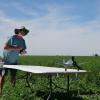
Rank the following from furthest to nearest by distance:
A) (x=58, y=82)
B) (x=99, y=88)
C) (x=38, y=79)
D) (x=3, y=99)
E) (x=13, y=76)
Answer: (x=38, y=79), (x=58, y=82), (x=99, y=88), (x=13, y=76), (x=3, y=99)

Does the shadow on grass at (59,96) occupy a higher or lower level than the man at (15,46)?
lower

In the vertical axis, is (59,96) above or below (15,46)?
below

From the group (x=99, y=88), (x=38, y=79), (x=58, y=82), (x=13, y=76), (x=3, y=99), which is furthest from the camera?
(x=38, y=79)

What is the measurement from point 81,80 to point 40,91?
235 cm

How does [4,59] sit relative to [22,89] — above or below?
above

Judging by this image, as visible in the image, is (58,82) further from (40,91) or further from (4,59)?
(4,59)

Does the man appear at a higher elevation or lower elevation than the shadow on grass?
higher

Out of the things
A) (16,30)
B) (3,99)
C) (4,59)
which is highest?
(16,30)

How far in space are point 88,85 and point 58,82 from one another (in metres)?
1.16

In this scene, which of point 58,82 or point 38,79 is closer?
point 58,82

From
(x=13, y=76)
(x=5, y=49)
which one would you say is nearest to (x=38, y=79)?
(x=13, y=76)

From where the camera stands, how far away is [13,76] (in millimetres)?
10258

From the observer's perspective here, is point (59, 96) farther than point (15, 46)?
Yes

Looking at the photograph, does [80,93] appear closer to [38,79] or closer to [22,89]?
[22,89]
